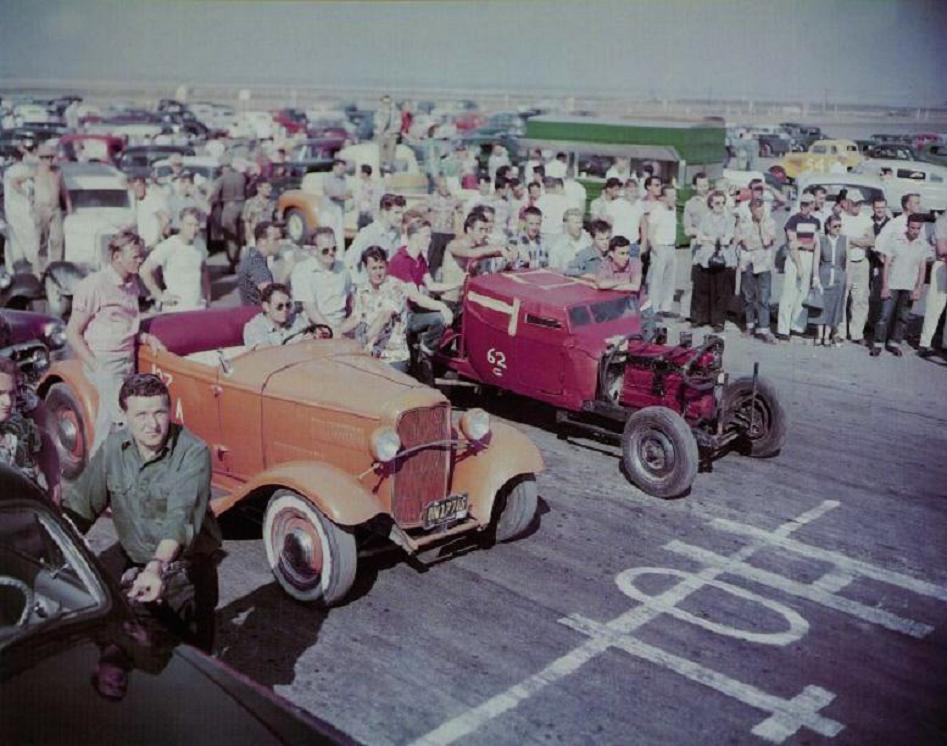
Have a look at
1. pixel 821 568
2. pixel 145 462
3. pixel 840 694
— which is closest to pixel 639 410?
pixel 821 568

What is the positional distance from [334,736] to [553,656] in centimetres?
213

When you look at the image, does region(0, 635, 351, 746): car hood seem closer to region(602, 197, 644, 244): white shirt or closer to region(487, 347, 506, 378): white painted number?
region(487, 347, 506, 378): white painted number

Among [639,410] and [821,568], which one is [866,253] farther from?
[821,568]

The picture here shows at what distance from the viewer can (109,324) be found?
22.0ft

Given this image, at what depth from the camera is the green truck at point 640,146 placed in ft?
62.2

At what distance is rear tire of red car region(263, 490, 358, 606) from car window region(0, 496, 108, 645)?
211cm

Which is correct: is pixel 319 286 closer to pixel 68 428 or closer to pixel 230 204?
pixel 68 428

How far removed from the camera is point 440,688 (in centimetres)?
498

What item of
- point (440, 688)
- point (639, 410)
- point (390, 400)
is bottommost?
point (440, 688)

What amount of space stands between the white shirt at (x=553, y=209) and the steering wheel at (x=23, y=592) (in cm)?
1060

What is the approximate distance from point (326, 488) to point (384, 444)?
0.40 m

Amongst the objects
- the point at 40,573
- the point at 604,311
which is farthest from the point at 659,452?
the point at 40,573

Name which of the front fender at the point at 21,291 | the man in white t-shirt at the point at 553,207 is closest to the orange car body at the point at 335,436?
the front fender at the point at 21,291

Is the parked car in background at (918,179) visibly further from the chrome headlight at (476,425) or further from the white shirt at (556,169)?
the chrome headlight at (476,425)
